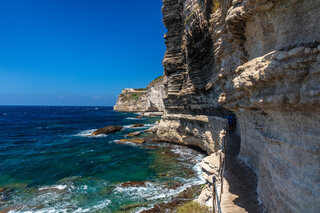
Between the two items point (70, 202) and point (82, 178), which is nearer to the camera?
point (70, 202)

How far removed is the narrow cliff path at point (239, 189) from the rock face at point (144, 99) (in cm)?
6405

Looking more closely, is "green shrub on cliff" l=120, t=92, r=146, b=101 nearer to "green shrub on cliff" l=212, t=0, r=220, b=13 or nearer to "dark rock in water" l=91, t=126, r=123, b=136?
"dark rock in water" l=91, t=126, r=123, b=136

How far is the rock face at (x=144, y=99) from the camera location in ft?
250

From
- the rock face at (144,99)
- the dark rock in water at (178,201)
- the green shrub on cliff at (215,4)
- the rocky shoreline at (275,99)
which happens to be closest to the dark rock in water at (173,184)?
the dark rock in water at (178,201)

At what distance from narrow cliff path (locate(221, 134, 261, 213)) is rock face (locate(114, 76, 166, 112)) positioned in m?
64.0

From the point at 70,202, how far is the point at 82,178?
3.86 m

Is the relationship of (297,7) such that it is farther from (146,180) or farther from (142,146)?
(142,146)

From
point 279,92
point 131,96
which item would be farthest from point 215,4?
point 131,96

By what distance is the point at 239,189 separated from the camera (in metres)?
7.45

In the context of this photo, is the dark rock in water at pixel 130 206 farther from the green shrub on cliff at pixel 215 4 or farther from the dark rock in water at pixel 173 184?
the green shrub on cliff at pixel 215 4

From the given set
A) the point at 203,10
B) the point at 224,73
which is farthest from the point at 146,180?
the point at 203,10

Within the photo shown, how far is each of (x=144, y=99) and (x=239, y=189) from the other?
286ft

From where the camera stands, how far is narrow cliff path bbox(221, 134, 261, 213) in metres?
6.40

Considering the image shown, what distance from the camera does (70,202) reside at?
11648mm
